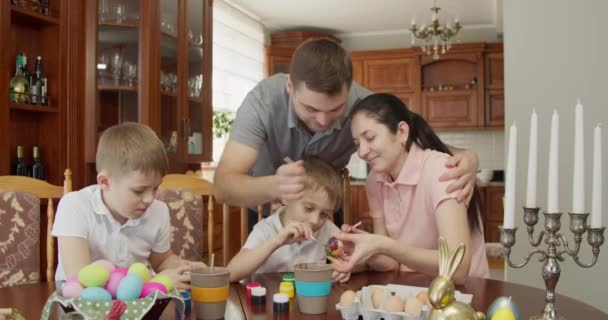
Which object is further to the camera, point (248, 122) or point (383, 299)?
point (248, 122)

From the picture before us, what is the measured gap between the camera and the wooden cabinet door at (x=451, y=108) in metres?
7.32

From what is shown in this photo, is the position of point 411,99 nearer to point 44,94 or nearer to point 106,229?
point 44,94

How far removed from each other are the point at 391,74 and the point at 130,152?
6.30 metres

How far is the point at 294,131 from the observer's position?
2039mm

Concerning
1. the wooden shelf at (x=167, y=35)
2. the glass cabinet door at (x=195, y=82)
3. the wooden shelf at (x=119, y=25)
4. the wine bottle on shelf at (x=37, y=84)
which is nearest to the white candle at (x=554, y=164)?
the wine bottle on shelf at (x=37, y=84)

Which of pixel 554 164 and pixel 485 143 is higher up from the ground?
pixel 485 143

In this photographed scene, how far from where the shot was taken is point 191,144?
400 centimetres

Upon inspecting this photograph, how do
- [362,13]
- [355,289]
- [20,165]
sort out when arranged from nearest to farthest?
[355,289] → [20,165] → [362,13]

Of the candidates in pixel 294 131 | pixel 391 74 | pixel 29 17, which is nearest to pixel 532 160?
pixel 294 131

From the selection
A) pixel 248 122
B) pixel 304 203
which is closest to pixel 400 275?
pixel 304 203

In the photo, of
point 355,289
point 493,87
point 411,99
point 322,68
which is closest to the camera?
point 355,289

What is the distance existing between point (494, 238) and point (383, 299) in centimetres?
630

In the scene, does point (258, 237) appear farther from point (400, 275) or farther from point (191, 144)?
point (191, 144)

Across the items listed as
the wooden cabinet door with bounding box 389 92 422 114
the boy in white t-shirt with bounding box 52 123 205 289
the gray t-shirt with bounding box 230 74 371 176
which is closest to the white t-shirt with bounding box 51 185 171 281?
the boy in white t-shirt with bounding box 52 123 205 289
